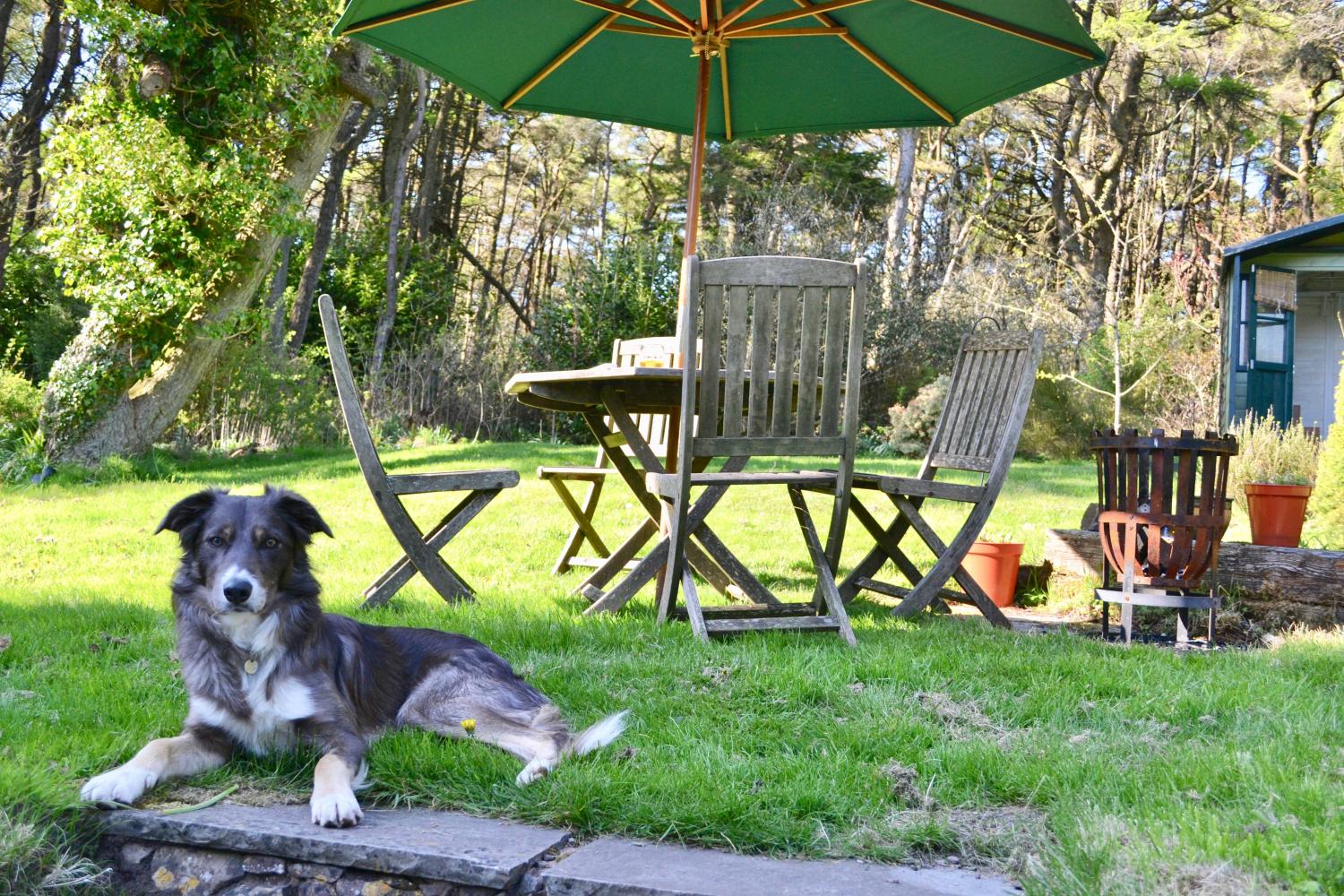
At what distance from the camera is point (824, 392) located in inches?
180

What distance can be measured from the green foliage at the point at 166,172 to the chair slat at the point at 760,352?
25.0 feet

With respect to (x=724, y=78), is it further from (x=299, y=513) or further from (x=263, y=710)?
(x=263, y=710)

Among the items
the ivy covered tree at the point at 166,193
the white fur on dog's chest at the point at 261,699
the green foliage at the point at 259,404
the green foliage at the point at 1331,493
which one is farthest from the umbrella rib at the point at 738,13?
the green foliage at the point at 259,404

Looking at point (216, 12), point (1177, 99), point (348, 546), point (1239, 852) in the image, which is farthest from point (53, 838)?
point (1177, 99)

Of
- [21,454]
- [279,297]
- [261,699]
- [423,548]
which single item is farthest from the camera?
[279,297]

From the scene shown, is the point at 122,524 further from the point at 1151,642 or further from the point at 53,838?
the point at 1151,642

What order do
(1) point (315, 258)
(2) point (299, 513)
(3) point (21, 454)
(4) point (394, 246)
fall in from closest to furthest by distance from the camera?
(2) point (299, 513)
(3) point (21, 454)
(1) point (315, 258)
(4) point (394, 246)

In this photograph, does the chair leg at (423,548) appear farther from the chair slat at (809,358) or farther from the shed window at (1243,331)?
the shed window at (1243,331)

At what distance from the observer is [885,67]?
18.8 feet

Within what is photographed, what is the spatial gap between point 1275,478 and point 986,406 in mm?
3810

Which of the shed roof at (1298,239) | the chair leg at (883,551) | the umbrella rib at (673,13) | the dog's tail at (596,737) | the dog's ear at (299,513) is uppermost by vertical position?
the shed roof at (1298,239)

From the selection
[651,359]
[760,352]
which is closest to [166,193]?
[651,359]

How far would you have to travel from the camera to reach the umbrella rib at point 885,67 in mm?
5516

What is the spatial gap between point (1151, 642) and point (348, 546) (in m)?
4.57
